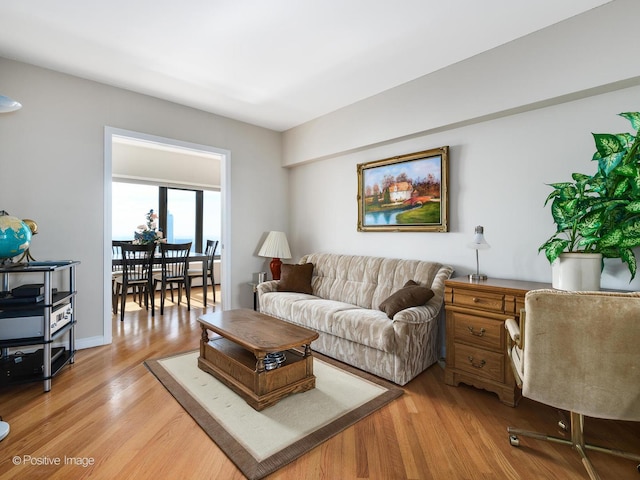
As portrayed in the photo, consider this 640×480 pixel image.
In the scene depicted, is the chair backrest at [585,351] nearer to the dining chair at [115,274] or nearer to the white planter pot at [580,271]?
the white planter pot at [580,271]

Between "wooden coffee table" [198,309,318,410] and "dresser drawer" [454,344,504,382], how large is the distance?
3.66 feet

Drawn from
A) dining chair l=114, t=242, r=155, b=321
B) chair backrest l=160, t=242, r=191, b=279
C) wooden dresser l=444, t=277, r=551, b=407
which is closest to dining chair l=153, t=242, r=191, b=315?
chair backrest l=160, t=242, r=191, b=279

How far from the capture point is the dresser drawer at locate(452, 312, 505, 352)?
2285 mm

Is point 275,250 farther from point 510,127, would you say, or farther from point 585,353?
point 585,353

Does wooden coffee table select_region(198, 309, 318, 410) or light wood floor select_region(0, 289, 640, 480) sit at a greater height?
wooden coffee table select_region(198, 309, 318, 410)

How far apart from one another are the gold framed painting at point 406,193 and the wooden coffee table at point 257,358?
1.70 meters

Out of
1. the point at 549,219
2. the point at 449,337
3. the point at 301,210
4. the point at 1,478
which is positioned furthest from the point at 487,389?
the point at 301,210

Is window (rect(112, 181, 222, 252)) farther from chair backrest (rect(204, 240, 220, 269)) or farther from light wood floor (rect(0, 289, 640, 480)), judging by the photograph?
light wood floor (rect(0, 289, 640, 480))

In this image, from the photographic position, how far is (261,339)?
7.29 ft

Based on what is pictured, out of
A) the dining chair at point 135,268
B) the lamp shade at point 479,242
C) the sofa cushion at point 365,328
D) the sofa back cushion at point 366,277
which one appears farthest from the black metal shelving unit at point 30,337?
the lamp shade at point 479,242

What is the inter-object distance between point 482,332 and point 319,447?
1391 millimetres

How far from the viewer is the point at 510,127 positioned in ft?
9.10

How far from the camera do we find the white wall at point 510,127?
2.24 m

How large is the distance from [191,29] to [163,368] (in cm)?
274
